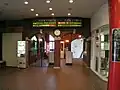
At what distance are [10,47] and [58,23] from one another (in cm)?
356

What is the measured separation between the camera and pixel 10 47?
13.7 m

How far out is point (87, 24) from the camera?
45.3 ft

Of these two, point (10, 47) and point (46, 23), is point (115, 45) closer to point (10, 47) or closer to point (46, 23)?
point (46, 23)

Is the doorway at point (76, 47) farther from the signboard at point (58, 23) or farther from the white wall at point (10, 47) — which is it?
the white wall at point (10, 47)

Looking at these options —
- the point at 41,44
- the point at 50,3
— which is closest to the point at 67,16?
the point at 50,3

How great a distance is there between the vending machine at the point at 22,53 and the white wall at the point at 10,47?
0.44 metres

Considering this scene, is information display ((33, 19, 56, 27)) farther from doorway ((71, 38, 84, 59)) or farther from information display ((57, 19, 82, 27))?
doorway ((71, 38, 84, 59))

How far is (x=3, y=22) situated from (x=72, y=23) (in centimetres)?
522

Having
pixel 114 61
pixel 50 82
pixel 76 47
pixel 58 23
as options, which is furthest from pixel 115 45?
→ pixel 76 47

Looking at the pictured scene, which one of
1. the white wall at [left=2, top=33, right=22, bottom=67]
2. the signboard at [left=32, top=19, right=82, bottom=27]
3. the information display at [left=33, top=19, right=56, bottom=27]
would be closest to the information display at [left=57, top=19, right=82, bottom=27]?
the signboard at [left=32, top=19, right=82, bottom=27]

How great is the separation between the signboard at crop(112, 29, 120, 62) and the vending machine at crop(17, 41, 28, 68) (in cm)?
1099

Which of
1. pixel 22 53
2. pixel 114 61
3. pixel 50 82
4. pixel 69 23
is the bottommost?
pixel 50 82

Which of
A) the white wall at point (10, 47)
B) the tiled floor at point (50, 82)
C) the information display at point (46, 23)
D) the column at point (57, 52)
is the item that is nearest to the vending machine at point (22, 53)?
the white wall at point (10, 47)

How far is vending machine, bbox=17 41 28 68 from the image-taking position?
43.3ft
